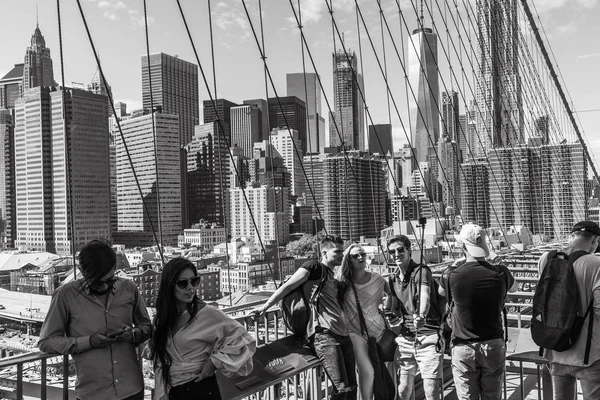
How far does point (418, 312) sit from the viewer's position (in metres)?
2.91

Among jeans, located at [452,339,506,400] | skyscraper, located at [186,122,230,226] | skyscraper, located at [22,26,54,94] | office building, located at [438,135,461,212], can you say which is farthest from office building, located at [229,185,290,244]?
jeans, located at [452,339,506,400]

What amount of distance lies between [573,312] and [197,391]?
141 cm

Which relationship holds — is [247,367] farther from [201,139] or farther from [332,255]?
[201,139]

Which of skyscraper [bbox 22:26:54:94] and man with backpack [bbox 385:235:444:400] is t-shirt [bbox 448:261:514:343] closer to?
man with backpack [bbox 385:235:444:400]

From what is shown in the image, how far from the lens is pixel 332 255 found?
9.16ft

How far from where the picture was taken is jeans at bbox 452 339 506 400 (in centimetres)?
250

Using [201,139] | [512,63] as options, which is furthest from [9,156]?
[512,63]

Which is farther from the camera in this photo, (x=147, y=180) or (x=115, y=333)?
(x=147, y=180)

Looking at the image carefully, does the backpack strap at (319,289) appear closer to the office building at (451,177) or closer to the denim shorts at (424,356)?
the denim shorts at (424,356)

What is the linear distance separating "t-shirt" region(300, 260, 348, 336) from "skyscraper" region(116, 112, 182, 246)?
247ft

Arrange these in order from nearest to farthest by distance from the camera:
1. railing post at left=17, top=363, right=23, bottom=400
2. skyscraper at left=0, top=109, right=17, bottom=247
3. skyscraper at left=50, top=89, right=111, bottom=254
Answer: railing post at left=17, top=363, right=23, bottom=400
skyscraper at left=50, top=89, right=111, bottom=254
skyscraper at left=0, top=109, right=17, bottom=247

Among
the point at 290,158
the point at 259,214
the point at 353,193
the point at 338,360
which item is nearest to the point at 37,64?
the point at 259,214

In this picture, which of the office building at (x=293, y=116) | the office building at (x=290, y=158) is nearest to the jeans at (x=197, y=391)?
the office building at (x=290, y=158)

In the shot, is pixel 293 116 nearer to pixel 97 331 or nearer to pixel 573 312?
pixel 573 312
